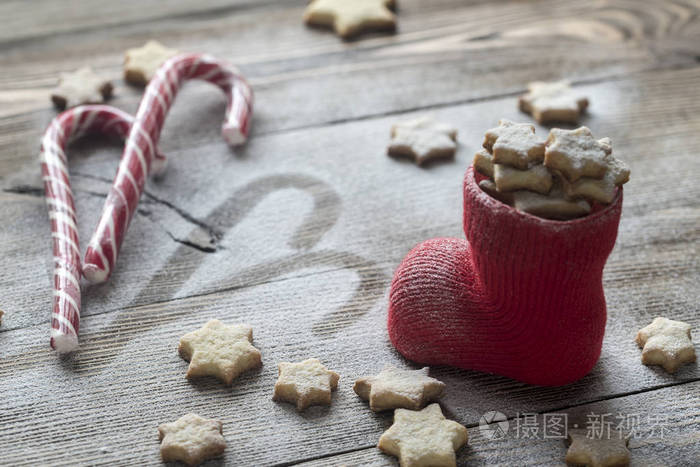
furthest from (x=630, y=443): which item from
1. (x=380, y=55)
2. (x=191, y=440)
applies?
(x=380, y=55)

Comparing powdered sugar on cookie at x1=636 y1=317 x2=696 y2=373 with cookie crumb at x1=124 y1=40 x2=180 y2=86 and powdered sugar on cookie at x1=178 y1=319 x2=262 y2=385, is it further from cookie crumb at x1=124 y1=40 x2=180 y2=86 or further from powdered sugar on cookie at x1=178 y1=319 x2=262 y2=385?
cookie crumb at x1=124 y1=40 x2=180 y2=86

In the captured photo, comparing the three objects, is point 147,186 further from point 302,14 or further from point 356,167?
point 302,14

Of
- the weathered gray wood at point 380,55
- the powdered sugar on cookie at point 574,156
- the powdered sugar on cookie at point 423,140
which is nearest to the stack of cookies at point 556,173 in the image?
the powdered sugar on cookie at point 574,156

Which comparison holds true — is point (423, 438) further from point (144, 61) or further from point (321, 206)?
point (144, 61)

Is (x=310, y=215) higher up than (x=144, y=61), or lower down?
lower down

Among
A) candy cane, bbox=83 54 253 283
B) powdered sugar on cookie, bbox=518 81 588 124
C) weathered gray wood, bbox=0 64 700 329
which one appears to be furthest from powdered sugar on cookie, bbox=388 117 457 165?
candy cane, bbox=83 54 253 283

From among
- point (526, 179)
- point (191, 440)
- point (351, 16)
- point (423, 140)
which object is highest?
point (526, 179)

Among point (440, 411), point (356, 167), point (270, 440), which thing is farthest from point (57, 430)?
point (356, 167)
